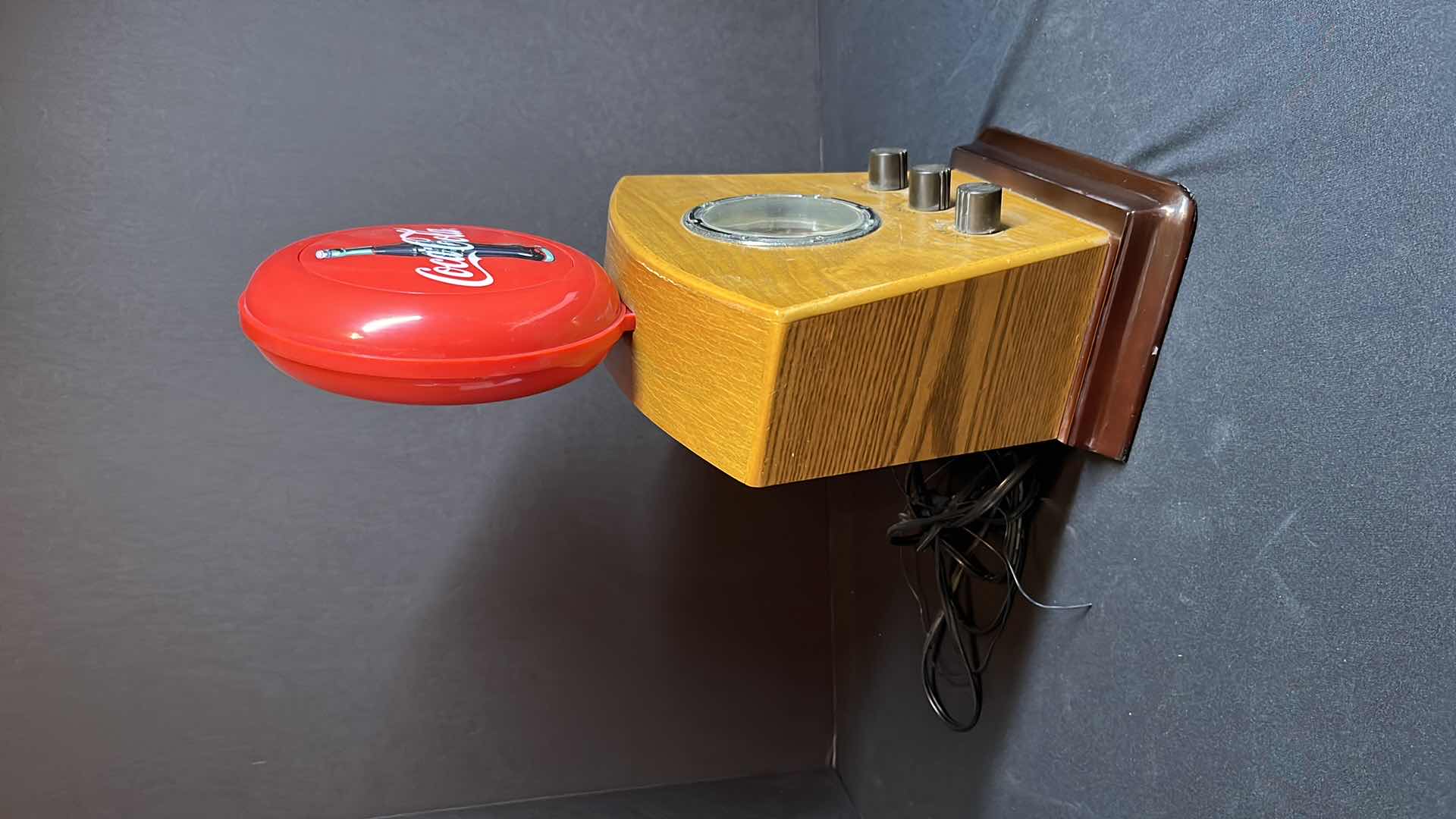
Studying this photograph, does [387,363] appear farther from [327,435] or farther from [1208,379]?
[327,435]

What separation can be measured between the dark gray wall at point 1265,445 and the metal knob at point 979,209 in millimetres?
123

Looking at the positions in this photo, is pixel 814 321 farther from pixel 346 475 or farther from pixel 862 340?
pixel 346 475

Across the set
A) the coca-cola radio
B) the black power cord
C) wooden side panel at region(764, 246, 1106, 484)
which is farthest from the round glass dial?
the black power cord

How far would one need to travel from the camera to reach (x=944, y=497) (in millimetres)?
1079

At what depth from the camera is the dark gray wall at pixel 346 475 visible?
53.2 inches

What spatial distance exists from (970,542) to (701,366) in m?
0.44

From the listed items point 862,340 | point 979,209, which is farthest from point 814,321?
point 979,209

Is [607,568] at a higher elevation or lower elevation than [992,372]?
lower

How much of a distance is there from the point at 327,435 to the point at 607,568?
0.43 meters

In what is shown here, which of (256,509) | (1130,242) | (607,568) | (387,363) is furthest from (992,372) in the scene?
(256,509)

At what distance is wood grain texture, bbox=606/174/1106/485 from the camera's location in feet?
2.26

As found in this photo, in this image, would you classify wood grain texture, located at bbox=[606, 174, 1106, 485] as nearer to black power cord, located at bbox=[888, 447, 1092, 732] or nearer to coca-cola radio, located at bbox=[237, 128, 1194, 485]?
coca-cola radio, located at bbox=[237, 128, 1194, 485]

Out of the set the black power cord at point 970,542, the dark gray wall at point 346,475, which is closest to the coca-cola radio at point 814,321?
the black power cord at point 970,542

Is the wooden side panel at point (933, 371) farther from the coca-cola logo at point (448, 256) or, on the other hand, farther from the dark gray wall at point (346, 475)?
the dark gray wall at point (346, 475)
